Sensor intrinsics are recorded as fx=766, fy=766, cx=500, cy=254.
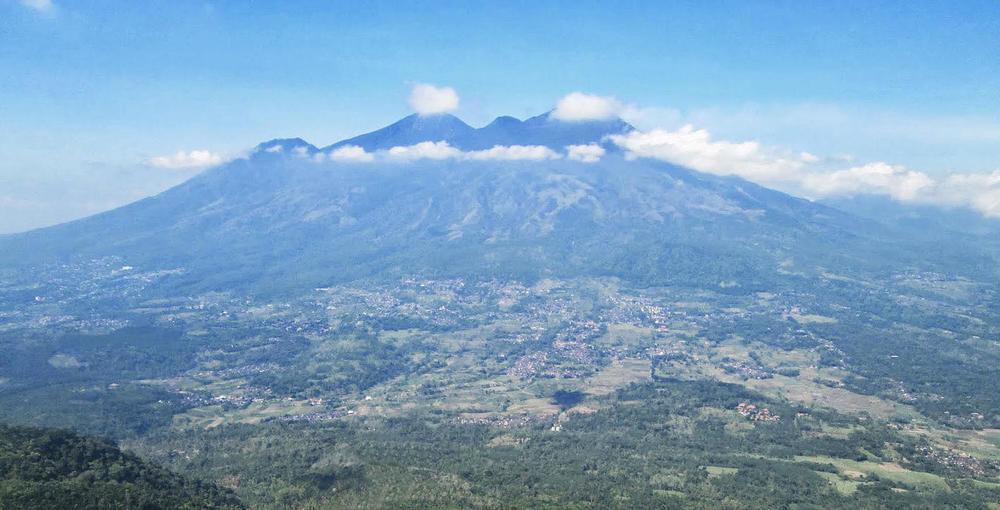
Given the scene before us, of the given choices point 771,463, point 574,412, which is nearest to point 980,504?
point 771,463

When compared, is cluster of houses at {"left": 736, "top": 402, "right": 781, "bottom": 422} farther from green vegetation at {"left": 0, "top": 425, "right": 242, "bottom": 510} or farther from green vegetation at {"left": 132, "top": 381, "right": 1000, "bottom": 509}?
green vegetation at {"left": 0, "top": 425, "right": 242, "bottom": 510}

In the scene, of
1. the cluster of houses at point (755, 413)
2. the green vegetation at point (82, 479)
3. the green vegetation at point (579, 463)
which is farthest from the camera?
the cluster of houses at point (755, 413)

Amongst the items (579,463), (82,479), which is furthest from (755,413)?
(82,479)

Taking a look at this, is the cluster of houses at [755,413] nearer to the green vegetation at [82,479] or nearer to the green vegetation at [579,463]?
the green vegetation at [579,463]

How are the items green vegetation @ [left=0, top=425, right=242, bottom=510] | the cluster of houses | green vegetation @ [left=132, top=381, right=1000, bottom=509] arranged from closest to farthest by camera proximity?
1. green vegetation @ [left=0, top=425, right=242, bottom=510]
2. green vegetation @ [left=132, top=381, right=1000, bottom=509]
3. the cluster of houses

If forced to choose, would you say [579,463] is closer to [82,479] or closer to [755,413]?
[755,413]

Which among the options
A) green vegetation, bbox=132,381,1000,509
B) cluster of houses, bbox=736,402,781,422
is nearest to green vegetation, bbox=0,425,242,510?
green vegetation, bbox=132,381,1000,509

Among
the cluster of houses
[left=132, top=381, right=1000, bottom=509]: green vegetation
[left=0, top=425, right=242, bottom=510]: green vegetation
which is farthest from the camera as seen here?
the cluster of houses

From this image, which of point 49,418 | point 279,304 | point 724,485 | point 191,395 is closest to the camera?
point 724,485

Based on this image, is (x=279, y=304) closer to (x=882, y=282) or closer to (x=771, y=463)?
(x=771, y=463)

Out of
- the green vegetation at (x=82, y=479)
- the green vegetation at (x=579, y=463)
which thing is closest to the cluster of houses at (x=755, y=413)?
the green vegetation at (x=579, y=463)

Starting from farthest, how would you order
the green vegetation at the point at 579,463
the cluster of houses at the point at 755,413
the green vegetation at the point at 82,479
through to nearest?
1. the cluster of houses at the point at 755,413
2. the green vegetation at the point at 579,463
3. the green vegetation at the point at 82,479
